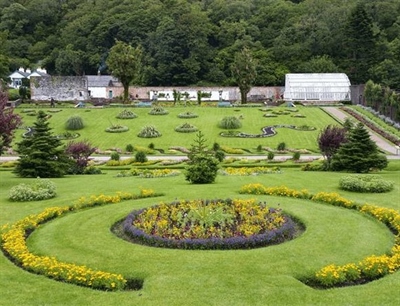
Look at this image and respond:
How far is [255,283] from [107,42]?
104m

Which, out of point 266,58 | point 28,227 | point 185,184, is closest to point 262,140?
point 185,184

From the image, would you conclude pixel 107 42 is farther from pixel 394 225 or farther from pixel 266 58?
pixel 394 225

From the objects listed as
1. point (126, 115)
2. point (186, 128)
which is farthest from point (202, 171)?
point (126, 115)

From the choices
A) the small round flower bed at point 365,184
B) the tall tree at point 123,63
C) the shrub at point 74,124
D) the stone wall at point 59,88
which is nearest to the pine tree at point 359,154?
the small round flower bed at point 365,184

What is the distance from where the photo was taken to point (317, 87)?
8200cm

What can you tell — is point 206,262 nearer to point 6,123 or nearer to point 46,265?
point 46,265

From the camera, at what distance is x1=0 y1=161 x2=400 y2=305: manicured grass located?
10.9 m

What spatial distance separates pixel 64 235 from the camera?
51.1 ft

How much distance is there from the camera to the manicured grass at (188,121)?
161 feet

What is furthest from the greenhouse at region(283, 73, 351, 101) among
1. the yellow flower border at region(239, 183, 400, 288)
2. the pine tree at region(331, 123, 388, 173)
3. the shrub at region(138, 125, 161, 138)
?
the yellow flower border at region(239, 183, 400, 288)

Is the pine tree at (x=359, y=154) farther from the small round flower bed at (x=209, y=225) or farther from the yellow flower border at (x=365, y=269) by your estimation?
the yellow flower border at (x=365, y=269)

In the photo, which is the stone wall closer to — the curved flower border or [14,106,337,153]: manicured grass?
[14,106,337,153]: manicured grass

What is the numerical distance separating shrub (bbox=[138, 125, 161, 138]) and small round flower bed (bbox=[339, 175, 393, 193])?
103 feet

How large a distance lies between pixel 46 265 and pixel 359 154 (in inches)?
881
